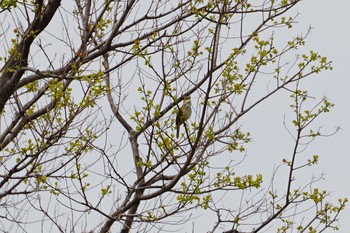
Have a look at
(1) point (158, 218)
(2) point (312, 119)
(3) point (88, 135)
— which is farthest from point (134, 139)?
(2) point (312, 119)

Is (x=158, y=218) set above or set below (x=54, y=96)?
below

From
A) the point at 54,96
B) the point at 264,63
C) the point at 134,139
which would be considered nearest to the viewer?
the point at 54,96

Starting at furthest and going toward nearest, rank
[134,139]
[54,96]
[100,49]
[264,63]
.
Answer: [134,139]
[100,49]
[264,63]
[54,96]

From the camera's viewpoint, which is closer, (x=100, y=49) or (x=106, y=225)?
(x=106, y=225)

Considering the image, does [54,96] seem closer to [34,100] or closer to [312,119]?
[34,100]

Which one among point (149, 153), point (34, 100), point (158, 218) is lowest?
point (158, 218)

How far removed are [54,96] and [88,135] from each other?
2.32ft

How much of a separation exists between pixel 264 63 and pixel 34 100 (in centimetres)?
216

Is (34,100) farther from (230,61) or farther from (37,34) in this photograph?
(230,61)

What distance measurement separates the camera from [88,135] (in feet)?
18.9

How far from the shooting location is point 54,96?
17.0 ft

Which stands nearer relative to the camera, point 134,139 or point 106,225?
point 106,225

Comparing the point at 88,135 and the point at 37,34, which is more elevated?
the point at 37,34

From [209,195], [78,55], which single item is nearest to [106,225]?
[209,195]
